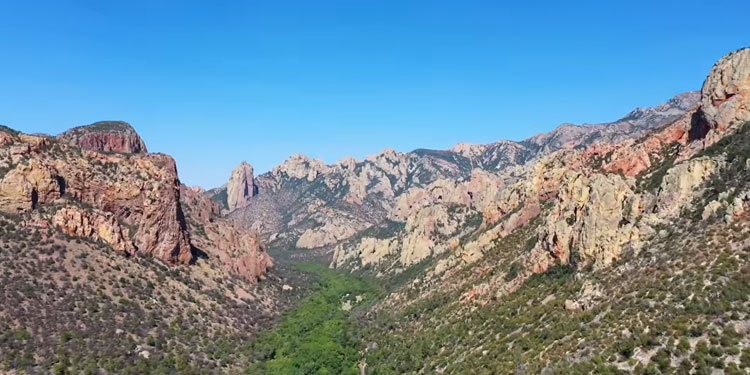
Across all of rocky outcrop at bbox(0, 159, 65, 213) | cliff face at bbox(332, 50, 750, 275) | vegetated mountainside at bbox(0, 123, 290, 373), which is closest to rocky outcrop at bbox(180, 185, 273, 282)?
vegetated mountainside at bbox(0, 123, 290, 373)

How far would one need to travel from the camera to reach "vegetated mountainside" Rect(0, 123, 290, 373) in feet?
215

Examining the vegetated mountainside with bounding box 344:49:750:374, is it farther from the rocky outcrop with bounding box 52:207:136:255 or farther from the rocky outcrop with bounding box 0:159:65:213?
the rocky outcrop with bounding box 0:159:65:213

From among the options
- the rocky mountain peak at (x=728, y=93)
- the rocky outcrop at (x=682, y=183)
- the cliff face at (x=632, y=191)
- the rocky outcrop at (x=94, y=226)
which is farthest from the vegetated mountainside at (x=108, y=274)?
the rocky mountain peak at (x=728, y=93)

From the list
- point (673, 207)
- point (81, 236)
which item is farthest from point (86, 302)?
point (673, 207)

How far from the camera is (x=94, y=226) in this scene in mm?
88938

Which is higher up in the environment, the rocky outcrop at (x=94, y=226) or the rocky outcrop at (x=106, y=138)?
the rocky outcrop at (x=106, y=138)

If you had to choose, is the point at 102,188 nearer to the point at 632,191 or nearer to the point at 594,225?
the point at 594,225

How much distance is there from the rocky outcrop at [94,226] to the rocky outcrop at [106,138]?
36.2m

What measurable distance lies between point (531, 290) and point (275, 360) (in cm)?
3909

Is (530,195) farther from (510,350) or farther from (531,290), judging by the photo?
(510,350)

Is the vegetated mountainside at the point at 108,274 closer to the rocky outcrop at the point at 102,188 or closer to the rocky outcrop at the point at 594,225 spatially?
the rocky outcrop at the point at 102,188

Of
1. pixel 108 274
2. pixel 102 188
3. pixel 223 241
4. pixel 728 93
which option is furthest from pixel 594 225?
pixel 223 241

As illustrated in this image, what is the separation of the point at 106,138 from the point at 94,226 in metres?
45.2

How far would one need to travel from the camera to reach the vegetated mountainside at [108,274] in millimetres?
65562
